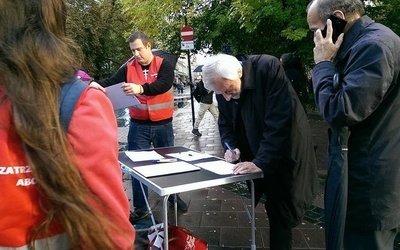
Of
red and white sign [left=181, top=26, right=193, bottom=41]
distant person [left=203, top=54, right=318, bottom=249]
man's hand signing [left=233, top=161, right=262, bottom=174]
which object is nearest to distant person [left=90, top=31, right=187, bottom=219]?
distant person [left=203, top=54, right=318, bottom=249]

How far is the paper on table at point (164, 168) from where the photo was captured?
2264 millimetres

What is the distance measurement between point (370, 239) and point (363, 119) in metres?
0.62

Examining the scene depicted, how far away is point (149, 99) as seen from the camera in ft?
11.5

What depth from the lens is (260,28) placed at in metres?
10.0

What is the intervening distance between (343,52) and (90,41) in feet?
67.0

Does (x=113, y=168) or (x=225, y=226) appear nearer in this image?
(x=113, y=168)

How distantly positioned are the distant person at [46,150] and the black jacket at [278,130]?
4.91ft

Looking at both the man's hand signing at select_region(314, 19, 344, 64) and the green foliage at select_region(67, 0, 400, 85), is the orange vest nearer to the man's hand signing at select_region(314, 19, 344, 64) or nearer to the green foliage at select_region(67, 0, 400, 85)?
the green foliage at select_region(67, 0, 400, 85)

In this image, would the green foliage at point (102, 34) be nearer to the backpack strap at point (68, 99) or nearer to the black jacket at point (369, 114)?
the black jacket at point (369, 114)

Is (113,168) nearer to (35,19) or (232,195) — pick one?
(35,19)

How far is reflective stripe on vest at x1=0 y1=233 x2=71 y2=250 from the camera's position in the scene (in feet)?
2.96

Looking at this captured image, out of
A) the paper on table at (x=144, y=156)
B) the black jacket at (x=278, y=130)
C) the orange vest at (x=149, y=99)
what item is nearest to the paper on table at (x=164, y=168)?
the paper on table at (x=144, y=156)

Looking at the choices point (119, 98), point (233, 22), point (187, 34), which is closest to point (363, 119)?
point (119, 98)

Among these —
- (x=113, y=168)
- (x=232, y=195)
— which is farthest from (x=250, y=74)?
(x=232, y=195)
